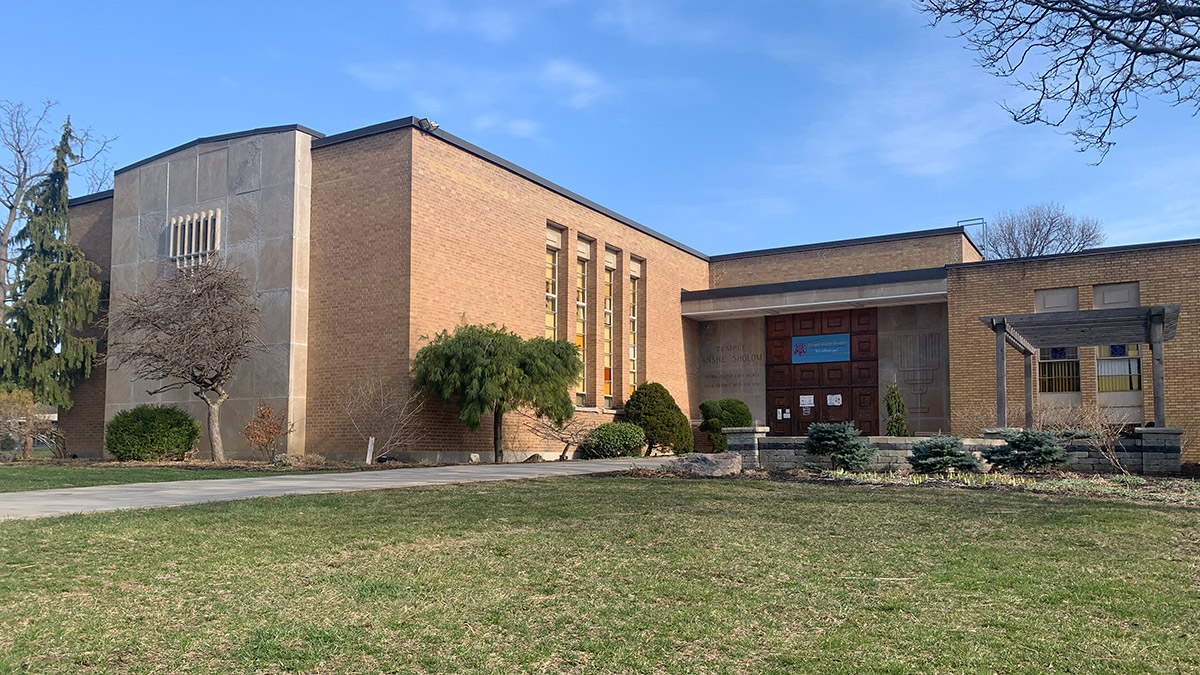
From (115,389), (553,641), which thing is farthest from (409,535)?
(115,389)

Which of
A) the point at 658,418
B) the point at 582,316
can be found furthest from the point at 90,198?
the point at 658,418

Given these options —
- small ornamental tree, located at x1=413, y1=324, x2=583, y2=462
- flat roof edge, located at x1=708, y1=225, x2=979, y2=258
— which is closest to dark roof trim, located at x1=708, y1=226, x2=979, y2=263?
flat roof edge, located at x1=708, y1=225, x2=979, y2=258

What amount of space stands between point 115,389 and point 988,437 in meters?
21.3

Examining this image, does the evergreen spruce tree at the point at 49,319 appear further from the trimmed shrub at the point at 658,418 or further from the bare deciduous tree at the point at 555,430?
the trimmed shrub at the point at 658,418

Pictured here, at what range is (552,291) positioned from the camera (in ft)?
84.6

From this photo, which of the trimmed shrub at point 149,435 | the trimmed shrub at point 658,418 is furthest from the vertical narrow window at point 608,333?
the trimmed shrub at point 149,435

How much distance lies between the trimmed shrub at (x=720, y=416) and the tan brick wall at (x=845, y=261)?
5158mm

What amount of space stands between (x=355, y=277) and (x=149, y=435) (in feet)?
18.9

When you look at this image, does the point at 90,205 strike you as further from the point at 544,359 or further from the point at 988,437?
the point at 988,437

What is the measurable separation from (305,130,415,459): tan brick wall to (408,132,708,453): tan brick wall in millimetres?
397

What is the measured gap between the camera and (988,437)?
17.0m

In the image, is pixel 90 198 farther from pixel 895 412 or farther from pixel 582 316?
pixel 895 412

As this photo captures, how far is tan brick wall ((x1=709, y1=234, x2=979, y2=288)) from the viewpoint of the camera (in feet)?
96.6

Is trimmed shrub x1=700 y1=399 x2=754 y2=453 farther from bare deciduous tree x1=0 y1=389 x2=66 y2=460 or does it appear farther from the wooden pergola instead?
bare deciduous tree x1=0 y1=389 x2=66 y2=460
